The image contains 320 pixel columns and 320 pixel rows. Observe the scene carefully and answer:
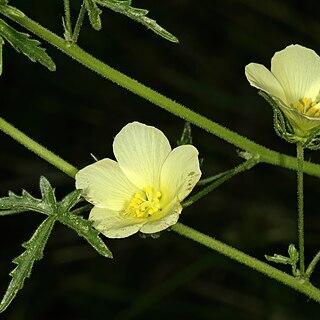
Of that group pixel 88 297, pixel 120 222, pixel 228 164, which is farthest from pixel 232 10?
pixel 120 222

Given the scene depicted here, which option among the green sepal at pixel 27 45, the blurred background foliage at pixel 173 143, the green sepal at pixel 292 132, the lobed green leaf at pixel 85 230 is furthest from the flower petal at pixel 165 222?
the blurred background foliage at pixel 173 143

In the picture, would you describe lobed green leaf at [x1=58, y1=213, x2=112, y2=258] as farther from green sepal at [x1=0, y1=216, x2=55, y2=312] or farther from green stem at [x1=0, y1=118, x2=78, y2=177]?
green stem at [x1=0, y1=118, x2=78, y2=177]

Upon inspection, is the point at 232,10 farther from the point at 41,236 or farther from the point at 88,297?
the point at 41,236

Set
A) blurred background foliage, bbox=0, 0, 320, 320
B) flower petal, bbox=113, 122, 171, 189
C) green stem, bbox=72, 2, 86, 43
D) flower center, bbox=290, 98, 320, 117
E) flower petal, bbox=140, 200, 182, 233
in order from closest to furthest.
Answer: flower petal, bbox=140, 200, 182, 233 < green stem, bbox=72, 2, 86, 43 < flower petal, bbox=113, 122, 171, 189 < flower center, bbox=290, 98, 320, 117 < blurred background foliage, bbox=0, 0, 320, 320

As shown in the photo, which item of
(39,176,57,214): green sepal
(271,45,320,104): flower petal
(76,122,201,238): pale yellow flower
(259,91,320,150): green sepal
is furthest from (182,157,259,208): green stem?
(39,176,57,214): green sepal

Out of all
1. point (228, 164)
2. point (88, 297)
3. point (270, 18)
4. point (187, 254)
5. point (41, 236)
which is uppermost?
point (270, 18)

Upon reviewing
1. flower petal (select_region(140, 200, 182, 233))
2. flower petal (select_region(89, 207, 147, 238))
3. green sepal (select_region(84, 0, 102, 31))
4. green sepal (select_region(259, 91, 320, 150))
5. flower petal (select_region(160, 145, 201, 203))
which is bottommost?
flower petal (select_region(89, 207, 147, 238))

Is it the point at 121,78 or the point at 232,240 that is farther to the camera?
the point at 232,240

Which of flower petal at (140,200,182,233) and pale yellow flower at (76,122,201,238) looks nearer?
flower petal at (140,200,182,233)
